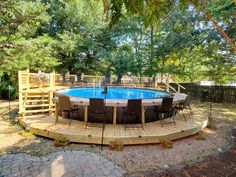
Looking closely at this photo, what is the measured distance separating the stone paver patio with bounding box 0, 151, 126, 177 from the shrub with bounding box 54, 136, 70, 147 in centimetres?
56

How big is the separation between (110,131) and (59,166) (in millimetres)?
2063

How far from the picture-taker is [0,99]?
14117 mm

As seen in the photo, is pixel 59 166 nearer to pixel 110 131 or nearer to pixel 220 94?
pixel 110 131

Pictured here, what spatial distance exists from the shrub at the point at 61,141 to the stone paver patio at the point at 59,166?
1.83 feet

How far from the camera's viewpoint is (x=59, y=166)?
159 inches

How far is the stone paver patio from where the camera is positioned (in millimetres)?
3777

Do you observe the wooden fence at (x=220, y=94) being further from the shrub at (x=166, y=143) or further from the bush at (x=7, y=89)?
the bush at (x=7, y=89)

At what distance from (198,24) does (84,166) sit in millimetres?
13101

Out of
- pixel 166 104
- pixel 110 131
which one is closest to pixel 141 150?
pixel 110 131

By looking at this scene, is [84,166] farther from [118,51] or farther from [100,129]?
[118,51]

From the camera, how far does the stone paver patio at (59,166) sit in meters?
3.78

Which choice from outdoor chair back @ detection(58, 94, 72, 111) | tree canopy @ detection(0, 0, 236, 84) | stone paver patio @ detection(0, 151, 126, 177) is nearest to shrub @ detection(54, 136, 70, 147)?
stone paver patio @ detection(0, 151, 126, 177)

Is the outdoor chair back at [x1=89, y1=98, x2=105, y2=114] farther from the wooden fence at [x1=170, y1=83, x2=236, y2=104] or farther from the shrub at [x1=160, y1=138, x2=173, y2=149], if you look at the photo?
the wooden fence at [x1=170, y1=83, x2=236, y2=104]

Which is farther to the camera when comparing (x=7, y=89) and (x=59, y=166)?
(x=7, y=89)
